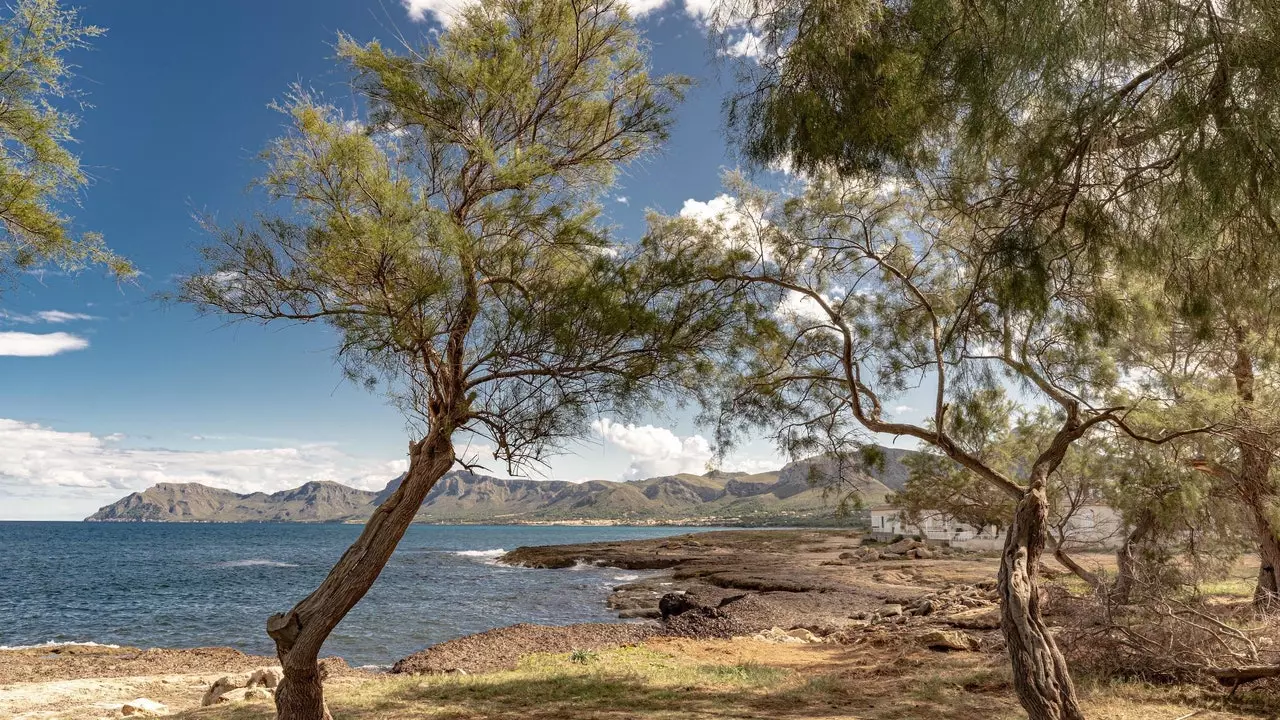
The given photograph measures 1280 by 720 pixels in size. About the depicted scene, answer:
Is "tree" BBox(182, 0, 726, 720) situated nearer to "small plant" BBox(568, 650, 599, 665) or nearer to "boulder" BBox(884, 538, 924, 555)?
"small plant" BBox(568, 650, 599, 665)

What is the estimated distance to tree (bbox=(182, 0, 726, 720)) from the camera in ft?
20.5

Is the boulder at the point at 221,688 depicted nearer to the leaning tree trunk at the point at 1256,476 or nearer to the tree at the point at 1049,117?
the tree at the point at 1049,117

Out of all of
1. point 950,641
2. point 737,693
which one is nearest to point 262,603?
point 737,693

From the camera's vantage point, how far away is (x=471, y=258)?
249 inches

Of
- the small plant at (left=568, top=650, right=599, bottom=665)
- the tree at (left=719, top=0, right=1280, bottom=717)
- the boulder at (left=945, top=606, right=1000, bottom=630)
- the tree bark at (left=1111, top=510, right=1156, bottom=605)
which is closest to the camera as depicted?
the tree at (left=719, top=0, right=1280, bottom=717)

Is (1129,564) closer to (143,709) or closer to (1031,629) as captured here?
(1031,629)

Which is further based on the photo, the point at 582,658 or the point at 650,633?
the point at 650,633

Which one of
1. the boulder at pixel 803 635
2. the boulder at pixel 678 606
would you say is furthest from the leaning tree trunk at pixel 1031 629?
the boulder at pixel 678 606

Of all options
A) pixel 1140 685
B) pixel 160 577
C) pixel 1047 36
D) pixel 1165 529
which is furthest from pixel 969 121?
pixel 160 577

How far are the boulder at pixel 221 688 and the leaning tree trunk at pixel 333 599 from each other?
11.9 ft

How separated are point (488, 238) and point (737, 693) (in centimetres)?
622

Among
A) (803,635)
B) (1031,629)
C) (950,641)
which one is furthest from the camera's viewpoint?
(803,635)

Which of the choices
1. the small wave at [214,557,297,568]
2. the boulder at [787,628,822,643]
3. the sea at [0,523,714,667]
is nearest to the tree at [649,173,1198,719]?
the boulder at [787,628,822,643]

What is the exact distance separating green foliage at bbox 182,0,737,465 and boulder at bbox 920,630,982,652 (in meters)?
7.34
